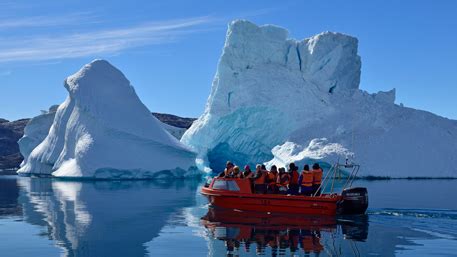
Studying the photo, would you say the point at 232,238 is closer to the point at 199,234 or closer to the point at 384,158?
the point at 199,234

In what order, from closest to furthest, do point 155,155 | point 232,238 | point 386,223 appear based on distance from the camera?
point 232,238 < point 386,223 < point 155,155

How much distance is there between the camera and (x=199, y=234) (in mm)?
11352

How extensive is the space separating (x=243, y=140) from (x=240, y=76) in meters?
3.80

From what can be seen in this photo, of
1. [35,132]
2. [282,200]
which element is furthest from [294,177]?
[35,132]

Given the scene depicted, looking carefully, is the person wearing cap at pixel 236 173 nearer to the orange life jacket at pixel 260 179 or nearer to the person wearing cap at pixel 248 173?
the person wearing cap at pixel 248 173

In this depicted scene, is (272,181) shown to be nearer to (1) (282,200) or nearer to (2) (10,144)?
(1) (282,200)

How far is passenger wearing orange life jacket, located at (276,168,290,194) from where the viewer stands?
15.1 m

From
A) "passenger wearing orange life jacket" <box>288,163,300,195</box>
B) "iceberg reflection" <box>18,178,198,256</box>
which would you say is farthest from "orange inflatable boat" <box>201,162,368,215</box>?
"iceberg reflection" <box>18,178,198,256</box>

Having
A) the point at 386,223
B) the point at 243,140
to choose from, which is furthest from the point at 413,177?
the point at 386,223

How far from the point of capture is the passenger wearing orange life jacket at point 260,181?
15.3 meters

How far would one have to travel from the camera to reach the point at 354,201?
1395 centimetres

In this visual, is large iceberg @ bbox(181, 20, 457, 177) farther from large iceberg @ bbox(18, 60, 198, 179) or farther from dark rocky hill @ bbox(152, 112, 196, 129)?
dark rocky hill @ bbox(152, 112, 196, 129)

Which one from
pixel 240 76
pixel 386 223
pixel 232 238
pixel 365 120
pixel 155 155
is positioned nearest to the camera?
pixel 232 238

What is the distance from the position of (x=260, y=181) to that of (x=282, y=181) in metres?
0.56
